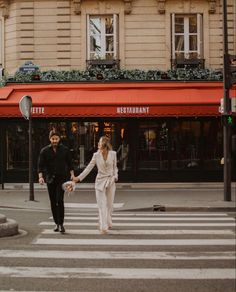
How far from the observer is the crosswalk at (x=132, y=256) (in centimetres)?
687

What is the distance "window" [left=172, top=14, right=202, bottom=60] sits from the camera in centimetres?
2086

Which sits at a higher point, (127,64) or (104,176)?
(127,64)

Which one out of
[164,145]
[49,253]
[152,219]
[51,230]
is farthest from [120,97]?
[49,253]

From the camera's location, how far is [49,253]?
8.58 m

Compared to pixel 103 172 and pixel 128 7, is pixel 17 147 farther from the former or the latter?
pixel 103 172

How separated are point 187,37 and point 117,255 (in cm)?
1385

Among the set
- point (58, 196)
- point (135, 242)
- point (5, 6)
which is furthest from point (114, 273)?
point (5, 6)

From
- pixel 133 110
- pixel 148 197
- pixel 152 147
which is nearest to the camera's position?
pixel 148 197

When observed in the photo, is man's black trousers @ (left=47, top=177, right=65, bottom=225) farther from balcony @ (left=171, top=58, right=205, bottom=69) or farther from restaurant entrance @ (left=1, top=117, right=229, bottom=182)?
balcony @ (left=171, top=58, right=205, bottom=69)

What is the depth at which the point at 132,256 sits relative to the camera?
327 inches

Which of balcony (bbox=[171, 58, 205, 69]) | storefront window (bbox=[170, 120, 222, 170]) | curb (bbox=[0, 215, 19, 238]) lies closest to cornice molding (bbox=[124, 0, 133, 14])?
balcony (bbox=[171, 58, 205, 69])

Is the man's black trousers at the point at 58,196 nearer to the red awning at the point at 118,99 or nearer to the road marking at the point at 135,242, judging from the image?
the road marking at the point at 135,242

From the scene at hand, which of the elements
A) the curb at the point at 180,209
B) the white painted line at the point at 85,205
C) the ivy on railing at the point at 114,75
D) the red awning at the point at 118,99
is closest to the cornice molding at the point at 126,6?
the ivy on railing at the point at 114,75

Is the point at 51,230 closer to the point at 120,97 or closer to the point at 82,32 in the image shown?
the point at 120,97
